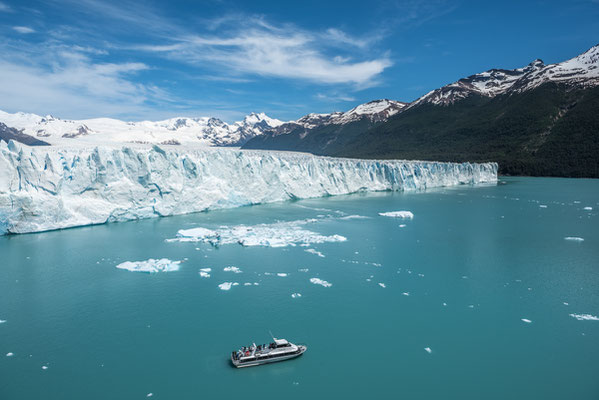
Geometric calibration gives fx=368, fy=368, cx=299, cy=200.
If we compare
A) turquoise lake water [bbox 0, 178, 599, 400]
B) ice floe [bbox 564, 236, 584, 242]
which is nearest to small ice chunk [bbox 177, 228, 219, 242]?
turquoise lake water [bbox 0, 178, 599, 400]

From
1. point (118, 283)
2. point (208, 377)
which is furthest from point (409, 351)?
point (118, 283)

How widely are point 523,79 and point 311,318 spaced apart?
9727 cm

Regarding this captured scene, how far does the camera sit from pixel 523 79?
8525cm

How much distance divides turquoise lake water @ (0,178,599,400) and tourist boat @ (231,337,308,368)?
138 millimetres

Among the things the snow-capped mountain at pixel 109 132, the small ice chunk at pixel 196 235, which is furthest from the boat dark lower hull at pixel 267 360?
the snow-capped mountain at pixel 109 132

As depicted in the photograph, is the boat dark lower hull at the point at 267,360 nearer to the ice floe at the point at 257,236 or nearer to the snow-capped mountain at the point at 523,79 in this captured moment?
the ice floe at the point at 257,236

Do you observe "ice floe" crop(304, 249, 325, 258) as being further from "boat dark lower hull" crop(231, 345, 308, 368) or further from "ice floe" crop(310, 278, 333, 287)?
"boat dark lower hull" crop(231, 345, 308, 368)

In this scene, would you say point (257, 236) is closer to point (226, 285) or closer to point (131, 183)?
point (226, 285)

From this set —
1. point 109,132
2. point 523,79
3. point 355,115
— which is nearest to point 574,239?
point 523,79

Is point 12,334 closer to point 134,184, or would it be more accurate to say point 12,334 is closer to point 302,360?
point 302,360

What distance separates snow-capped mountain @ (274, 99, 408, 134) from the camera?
399 ft

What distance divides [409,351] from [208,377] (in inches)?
156

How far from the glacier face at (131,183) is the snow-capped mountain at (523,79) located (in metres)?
65.9

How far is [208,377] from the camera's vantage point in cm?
663
